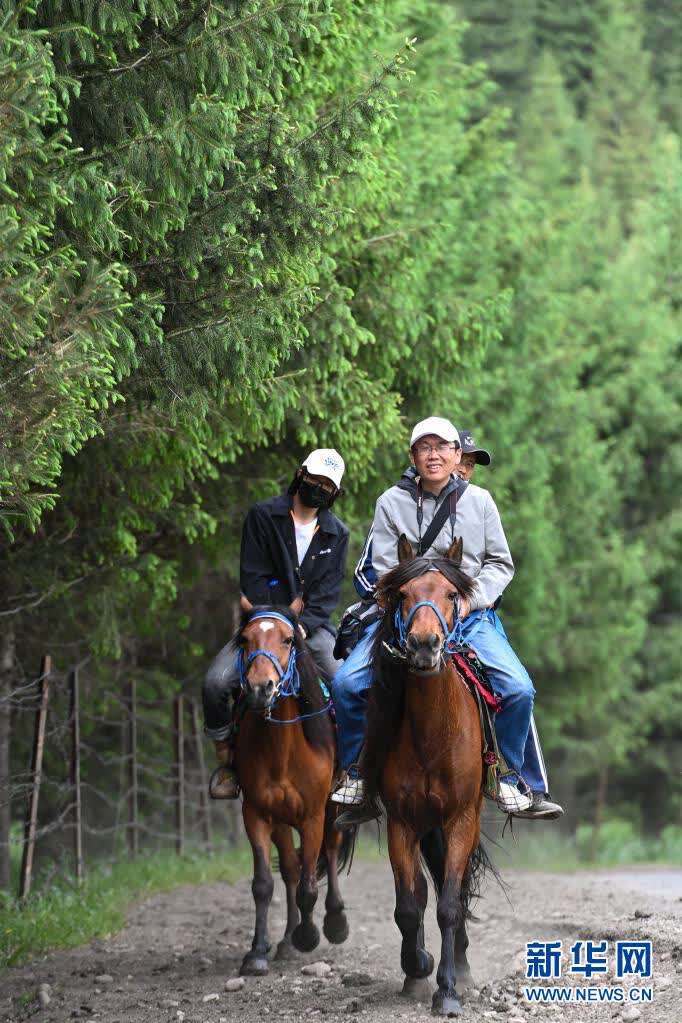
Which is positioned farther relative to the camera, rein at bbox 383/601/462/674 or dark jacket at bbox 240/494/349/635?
dark jacket at bbox 240/494/349/635

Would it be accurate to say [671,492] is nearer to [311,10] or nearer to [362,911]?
[362,911]

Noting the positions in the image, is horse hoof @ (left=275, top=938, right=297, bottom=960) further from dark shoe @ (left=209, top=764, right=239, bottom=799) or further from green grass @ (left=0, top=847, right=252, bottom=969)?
green grass @ (left=0, top=847, right=252, bottom=969)

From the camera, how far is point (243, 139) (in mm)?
9859

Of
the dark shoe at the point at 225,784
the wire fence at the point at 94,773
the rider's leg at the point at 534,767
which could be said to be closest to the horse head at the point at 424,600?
the rider's leg at the point at 534,767

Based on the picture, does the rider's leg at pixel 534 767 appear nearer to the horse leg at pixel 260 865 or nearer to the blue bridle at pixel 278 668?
the blue bridle at pixel 278 668

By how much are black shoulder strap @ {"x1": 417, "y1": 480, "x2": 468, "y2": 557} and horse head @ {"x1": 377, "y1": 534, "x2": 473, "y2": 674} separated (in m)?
0.74

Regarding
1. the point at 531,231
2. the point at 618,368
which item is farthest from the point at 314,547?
the point at 618,368

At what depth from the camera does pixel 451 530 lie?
966cm

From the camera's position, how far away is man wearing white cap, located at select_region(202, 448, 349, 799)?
36.9 feet

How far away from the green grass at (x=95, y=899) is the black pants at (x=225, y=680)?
2172mm

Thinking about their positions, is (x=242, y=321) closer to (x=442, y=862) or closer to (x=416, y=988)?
(x=442, y=862)

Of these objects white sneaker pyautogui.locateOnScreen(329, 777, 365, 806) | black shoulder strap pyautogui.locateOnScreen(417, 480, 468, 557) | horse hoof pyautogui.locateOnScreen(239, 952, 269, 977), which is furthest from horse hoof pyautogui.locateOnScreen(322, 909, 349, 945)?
black shoulder strap pyautogui.locateOnScreen(417, 480, 468, 557)

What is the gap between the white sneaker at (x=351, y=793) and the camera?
946 cm

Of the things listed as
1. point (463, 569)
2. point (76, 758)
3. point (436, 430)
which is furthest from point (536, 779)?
point (76, 758)
